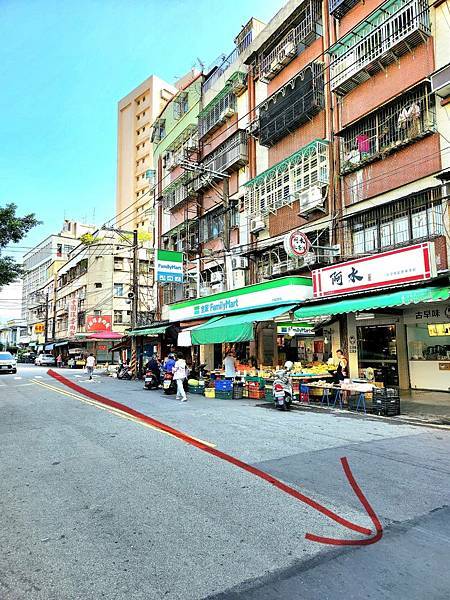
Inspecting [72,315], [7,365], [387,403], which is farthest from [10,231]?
[72,315]

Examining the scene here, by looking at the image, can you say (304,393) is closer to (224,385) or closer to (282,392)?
(282,392)

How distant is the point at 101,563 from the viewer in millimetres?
3713

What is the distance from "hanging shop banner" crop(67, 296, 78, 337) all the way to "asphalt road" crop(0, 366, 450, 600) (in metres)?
50.0

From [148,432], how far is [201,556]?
5.74 meters

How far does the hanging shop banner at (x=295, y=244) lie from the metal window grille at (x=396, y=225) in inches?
66.9

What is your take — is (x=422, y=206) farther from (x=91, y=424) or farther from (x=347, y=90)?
(x=91, y=424)

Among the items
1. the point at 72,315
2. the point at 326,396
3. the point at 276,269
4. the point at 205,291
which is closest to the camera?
the point at 326,396

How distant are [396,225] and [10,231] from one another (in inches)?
585

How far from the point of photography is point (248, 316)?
18.9 meters

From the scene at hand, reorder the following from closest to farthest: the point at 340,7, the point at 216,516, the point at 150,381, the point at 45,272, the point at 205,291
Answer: the point at 216,516
the point at 340,7
the point at 150,381
the point at 205,291
the point at 45,272

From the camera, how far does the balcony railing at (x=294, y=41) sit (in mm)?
19203

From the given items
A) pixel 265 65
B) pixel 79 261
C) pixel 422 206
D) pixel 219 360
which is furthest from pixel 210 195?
pixel 79 261

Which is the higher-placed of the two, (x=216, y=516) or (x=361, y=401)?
(x=361, y=401)

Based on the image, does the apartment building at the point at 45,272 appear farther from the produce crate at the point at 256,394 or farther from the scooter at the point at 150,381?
the produce crate at the point at 256,394
